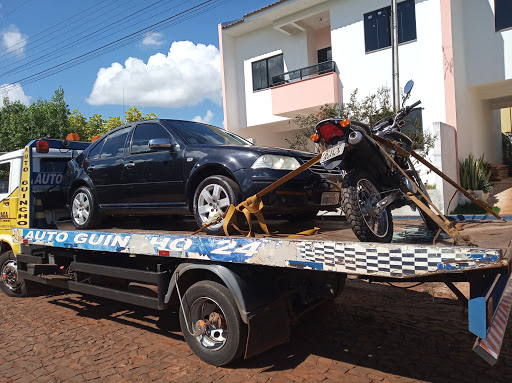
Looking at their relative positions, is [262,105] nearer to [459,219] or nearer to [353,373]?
[459,219]

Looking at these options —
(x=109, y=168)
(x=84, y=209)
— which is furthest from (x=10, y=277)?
(x=109, y=168)

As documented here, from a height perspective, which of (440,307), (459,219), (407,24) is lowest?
(440,307)

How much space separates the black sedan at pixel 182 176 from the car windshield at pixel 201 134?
1cm

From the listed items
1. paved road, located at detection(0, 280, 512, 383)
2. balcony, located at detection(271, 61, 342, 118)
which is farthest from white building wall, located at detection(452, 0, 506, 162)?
paved road, located at detection(0, 280, 512, 383)

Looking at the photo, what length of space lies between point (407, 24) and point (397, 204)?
11009 millimetres

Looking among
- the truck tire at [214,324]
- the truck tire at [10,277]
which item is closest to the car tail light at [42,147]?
the truck tire at [10,277]

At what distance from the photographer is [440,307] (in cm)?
529

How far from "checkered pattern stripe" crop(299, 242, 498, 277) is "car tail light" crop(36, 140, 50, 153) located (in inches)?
198

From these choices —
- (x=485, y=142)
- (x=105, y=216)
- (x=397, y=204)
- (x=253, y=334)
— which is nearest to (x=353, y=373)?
(x=253, y=334)

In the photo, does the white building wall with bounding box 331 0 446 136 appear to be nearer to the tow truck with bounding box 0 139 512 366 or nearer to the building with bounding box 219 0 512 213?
the building with bounding box 219 0 512 213

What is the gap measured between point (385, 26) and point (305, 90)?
3354mm

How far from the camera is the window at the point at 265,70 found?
17.2 m

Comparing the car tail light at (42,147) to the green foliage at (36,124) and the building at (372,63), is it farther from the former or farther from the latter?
the green foliage at (36,124)

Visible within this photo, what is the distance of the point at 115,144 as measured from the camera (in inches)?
225
